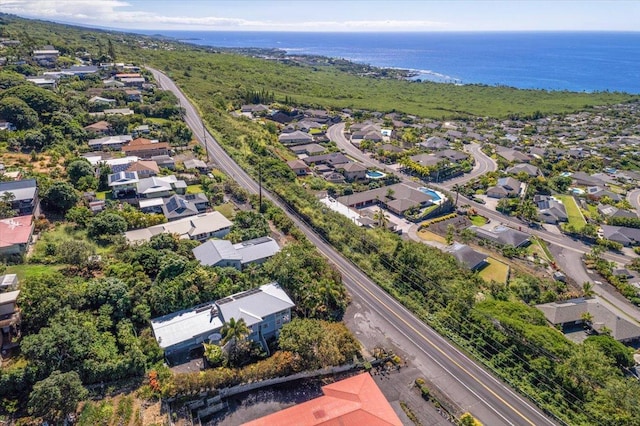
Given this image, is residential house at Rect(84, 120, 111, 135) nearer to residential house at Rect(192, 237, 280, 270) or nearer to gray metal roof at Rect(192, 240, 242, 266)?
gray metal roof at Rect(192, 240, 242, 266)

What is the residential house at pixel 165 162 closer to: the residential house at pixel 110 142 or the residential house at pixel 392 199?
the residential house at pixel 110 142

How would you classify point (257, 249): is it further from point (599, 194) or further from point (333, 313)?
point (599, 194)

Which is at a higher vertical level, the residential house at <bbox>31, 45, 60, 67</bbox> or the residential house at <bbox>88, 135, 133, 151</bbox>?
the residential house at <bbox>31, 45, 60, 67</bbox>

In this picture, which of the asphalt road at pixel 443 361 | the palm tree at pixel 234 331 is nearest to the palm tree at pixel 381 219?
the asphalt road at pixel 443 361

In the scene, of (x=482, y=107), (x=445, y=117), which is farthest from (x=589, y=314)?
(x=482, y=107)

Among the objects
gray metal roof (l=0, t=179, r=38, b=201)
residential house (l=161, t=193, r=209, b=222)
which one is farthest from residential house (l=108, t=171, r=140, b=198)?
gray metal roof (l=0, t=179, r=38, b=201)

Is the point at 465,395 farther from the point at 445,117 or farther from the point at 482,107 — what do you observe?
the point at 482,107
